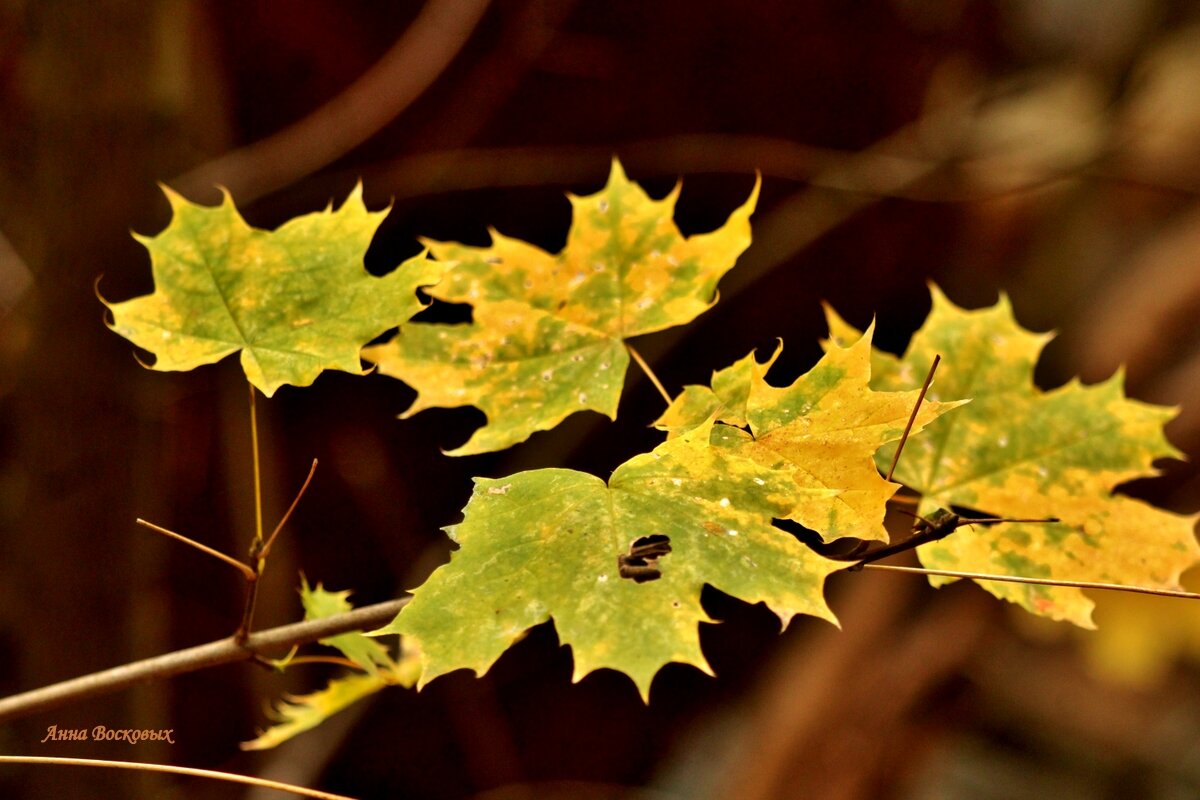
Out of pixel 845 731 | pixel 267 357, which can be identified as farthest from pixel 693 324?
pixel 267 357

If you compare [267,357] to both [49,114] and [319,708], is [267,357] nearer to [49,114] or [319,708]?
[319,708]

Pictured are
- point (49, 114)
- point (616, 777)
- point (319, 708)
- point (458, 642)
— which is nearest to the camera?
point (458, 642)

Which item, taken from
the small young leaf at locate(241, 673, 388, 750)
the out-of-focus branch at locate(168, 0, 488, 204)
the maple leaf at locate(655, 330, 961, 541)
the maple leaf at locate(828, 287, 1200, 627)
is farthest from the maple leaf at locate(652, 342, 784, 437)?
the out-of-focus branch at locate(168, 0, 488, 204)

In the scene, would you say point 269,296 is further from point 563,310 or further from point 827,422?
point 827,422

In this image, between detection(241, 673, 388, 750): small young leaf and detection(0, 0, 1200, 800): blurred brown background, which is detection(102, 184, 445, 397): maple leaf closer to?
detection(241, 673, 388, 750): small young leaf

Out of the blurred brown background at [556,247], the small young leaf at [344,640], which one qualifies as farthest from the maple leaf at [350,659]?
the blurred brown background at [556,247]
